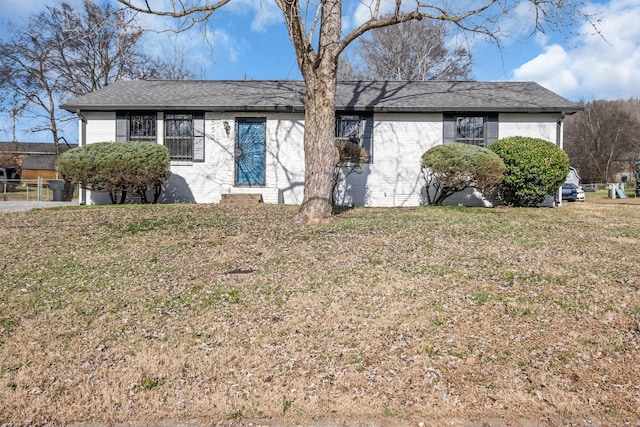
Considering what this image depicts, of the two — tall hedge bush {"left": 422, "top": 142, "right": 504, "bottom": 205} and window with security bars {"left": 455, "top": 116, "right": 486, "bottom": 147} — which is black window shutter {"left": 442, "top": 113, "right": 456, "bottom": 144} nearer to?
window with security bars {"left": 455, "top": 116, "right": 486, "bottom": 147}

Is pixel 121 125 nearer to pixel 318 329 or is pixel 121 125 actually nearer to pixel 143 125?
pixel 143 125

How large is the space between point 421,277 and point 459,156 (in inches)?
242

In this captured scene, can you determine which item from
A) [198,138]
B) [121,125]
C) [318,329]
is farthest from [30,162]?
[318,329]

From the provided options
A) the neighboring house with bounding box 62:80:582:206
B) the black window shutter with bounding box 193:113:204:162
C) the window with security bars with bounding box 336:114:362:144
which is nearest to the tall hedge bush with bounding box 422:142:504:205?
the neighboring house with bounding box 62:80:582:206

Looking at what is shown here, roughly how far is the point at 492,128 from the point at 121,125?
1094cm

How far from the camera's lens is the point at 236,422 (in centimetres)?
236

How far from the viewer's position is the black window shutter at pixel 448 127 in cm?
1199

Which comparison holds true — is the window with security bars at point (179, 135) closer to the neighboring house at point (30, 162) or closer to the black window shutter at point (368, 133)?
the black window shutter at point (368, 133)

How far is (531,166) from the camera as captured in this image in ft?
34.1

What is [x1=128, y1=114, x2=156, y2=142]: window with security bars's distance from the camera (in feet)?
39.4

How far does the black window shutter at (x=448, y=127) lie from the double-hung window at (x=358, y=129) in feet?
7.06

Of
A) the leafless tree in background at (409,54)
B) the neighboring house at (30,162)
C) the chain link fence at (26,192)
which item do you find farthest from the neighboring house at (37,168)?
the leafless tree in background at (409,54)

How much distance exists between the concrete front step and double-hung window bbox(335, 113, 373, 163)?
303 centimetres

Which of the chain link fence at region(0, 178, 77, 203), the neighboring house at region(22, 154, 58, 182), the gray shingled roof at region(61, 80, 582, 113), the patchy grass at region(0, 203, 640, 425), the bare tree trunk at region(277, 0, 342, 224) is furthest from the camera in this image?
the neighboring house at region(22, 154, 58, 182)
